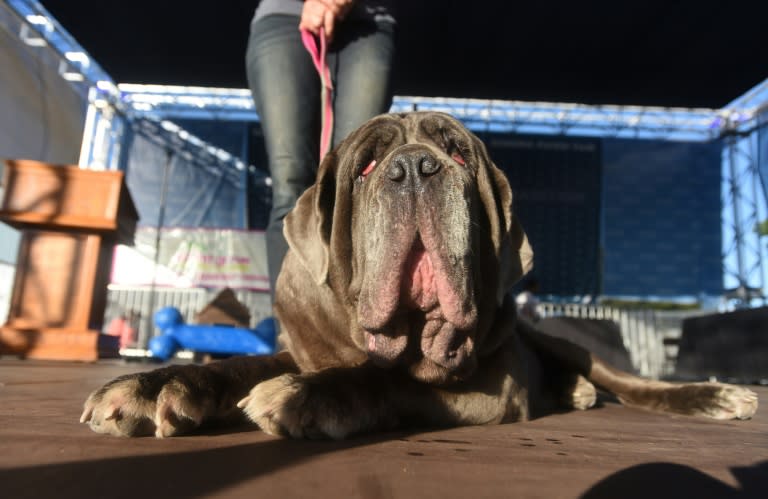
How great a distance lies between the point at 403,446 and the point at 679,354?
920 centimetres

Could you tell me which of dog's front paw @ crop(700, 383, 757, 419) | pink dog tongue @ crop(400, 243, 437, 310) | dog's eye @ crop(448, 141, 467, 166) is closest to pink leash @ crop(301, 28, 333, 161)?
dog's eye @ crop(448, 141, 467, 166)

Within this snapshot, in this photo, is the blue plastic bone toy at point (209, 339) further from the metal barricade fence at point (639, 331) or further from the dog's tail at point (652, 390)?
the metal barricade fence at point (639, 331)

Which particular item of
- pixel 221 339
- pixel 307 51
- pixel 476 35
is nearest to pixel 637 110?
pixel 476 35

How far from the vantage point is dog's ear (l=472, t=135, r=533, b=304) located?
1.97 m

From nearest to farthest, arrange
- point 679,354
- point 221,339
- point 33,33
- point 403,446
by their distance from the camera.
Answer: point 403,446, point 221,339, point 33,33, point 679,354

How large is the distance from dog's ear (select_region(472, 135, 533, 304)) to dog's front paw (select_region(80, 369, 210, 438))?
3.63 feet

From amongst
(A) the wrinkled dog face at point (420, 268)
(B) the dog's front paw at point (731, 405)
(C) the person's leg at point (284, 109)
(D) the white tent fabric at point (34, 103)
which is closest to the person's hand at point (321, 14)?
(C) the person's leg at point (284, 109)

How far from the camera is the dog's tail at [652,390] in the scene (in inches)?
92.2

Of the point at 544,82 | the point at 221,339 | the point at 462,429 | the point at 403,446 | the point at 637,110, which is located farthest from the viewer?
the point at 637,110

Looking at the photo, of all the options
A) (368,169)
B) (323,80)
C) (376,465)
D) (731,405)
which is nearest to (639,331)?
A: (731,405)

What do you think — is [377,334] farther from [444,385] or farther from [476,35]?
[476,35]

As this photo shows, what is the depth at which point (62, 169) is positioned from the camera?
477cm

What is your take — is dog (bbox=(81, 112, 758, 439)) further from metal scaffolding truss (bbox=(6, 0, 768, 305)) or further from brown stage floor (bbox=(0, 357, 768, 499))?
metal scaffolding truss (bbox=(6, 0, 768, 305))

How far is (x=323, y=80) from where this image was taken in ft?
8.97
